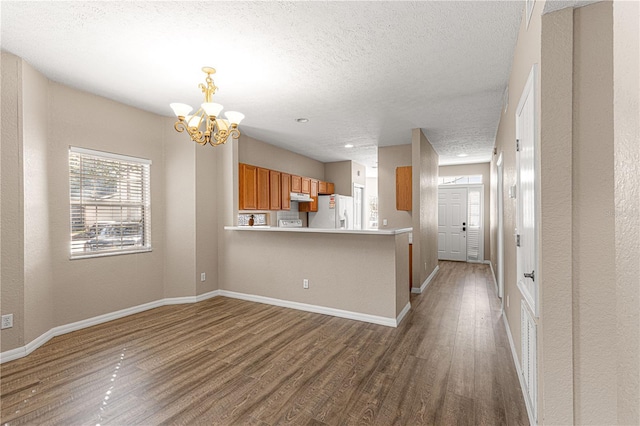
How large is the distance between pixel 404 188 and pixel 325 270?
2437 millimetres

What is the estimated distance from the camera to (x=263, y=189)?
213 inches

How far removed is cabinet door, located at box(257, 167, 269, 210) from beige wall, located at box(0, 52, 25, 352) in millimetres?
3078

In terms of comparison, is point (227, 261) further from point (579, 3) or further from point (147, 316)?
point (579, 3)

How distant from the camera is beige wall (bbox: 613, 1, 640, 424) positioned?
65cm

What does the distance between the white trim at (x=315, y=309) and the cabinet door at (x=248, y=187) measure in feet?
4.70

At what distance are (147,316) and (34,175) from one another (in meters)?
2.00

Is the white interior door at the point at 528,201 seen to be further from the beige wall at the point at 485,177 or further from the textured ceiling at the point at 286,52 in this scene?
the beige wall at the point at 485,177

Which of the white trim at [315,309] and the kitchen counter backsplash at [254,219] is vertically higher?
the kitchen counter backsplash at [254,219]

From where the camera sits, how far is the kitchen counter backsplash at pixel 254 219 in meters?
5.09

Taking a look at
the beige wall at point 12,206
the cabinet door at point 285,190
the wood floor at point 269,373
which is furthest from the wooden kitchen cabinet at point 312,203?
the beige wall at point 12,206

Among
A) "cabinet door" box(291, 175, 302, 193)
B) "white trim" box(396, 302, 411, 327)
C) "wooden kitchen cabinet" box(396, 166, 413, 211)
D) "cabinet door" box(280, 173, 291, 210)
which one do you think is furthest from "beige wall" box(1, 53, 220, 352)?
"wooden kitchen cabinet" box(396, 166, 413, 211)

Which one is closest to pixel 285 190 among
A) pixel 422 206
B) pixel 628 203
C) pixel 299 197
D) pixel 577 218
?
pixel 299 197

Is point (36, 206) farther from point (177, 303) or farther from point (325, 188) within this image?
point (325, 188)

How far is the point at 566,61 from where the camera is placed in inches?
57.3
